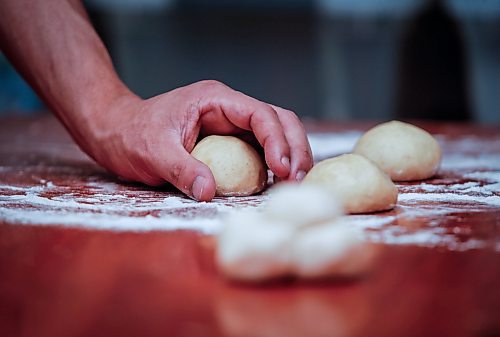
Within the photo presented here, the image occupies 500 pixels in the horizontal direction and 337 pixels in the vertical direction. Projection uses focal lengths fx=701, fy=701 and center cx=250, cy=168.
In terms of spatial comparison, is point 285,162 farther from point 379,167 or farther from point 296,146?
point 379,167

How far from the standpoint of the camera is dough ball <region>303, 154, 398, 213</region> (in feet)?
3.99

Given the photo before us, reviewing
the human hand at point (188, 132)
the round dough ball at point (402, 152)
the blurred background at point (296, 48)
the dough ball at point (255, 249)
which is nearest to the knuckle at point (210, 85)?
the human hand at point (188, 132)

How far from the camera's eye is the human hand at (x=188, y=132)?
1341 millimetres

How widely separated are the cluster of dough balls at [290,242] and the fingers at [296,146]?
1.79 ft

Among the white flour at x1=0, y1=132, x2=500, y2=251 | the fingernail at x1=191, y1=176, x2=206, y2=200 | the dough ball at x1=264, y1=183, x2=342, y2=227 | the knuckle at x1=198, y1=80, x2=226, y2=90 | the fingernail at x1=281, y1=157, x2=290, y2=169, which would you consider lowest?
the white flour at x1=0, y1=132, x2=500, y2=251

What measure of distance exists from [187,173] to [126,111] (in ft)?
0.85

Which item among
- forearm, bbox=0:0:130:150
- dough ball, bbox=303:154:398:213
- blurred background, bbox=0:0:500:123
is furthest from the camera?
blurred background, bbox=0:0:500:123

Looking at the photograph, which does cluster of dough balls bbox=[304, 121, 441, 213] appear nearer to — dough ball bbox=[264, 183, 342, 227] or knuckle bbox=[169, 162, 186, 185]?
knuckle bbox=[169, 162, 186, 185]

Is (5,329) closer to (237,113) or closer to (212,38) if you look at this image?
(237,113)

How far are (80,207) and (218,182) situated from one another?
0.28 m

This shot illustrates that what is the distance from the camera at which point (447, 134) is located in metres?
2.72

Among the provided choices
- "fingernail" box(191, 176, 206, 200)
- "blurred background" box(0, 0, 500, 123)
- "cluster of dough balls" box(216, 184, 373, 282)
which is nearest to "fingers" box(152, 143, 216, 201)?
"fingernail" box(191, 176, 206, 200)

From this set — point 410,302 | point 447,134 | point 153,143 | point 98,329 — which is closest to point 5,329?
point 98,329

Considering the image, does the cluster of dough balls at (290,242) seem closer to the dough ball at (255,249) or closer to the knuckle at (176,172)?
the dough ball at (255,249)
